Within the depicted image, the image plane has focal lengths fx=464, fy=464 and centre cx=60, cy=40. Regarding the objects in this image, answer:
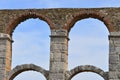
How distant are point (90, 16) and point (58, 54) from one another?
2108 millimetres

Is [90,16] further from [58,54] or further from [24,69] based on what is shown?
[24,69]

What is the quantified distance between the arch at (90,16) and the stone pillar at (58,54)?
0.47m

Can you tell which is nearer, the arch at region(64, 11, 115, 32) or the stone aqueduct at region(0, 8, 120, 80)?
the stone aqueduct at region(0, 8, 120, 80)

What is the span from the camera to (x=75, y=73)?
19.0 metres

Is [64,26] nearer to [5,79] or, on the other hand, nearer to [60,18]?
[60,18]

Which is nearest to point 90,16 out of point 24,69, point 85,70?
point 85,70

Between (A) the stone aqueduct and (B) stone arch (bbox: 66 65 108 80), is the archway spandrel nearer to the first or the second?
(A) the stone aqueduct

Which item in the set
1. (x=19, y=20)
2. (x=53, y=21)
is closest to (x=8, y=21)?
(x=19, y=20)

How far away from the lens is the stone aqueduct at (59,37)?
18828mm

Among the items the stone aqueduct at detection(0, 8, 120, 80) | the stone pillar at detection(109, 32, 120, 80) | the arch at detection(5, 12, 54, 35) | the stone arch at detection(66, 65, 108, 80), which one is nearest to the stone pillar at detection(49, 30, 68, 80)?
the stone aqueduct at detection(0, 8, 120, 80)

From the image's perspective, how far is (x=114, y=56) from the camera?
738 inches

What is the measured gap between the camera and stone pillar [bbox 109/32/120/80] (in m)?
18.6

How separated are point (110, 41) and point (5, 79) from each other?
4657mm

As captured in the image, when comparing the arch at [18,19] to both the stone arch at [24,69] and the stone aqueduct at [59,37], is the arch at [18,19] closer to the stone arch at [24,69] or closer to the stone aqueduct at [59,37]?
the stone aqueduct at [59,37]
